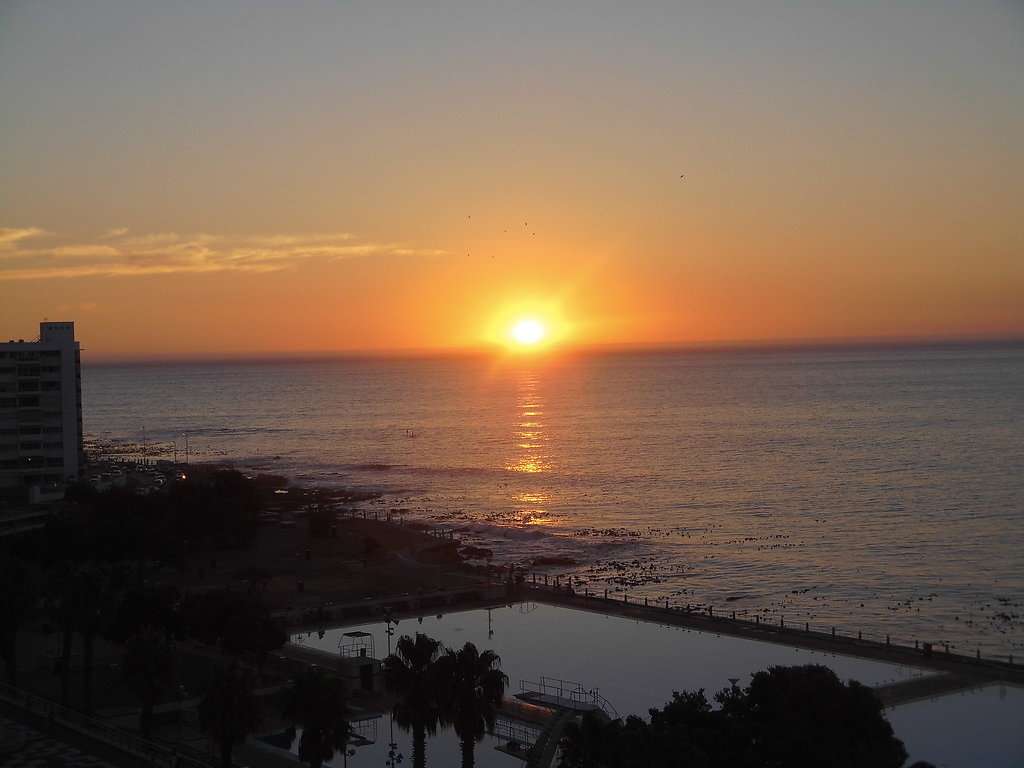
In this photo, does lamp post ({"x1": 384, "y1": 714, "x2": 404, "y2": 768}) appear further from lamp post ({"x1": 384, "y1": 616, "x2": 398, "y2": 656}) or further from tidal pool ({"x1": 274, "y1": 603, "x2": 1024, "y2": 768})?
lamp post ({"x1": 384, "y1": 616, "x2": 398, "y2": 656})

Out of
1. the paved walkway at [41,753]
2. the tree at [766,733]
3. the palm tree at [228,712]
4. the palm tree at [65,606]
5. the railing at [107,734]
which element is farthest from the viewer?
the palm tree at [65,606]

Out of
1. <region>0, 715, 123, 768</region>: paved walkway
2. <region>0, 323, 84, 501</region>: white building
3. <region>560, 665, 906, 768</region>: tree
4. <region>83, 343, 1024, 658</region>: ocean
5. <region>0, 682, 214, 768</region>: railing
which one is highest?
<region>0, 323, 84, 501</region>: white building

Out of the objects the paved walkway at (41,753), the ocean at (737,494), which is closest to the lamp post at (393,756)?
the paved walkway at (41,753)

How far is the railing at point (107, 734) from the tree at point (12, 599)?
2.21 metres

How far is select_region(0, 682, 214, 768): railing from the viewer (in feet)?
73.3

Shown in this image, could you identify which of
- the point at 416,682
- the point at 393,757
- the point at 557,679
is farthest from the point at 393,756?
the point at 557,679

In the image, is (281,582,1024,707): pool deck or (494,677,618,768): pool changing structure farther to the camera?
(281,582,1024,707): pool deck

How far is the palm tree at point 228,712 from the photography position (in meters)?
22.6

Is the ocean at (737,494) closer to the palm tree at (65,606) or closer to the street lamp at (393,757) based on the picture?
the street lamp at (393,757)

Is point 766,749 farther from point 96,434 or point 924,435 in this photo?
point 96,434

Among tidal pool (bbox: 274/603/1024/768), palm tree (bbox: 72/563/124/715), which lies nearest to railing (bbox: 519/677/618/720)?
tidal pool (bbox: 274/603/1024/768)

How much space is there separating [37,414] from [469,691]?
54291 mm

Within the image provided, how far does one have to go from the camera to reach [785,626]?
47031 mm

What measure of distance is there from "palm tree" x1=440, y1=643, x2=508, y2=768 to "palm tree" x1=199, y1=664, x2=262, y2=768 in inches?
187
